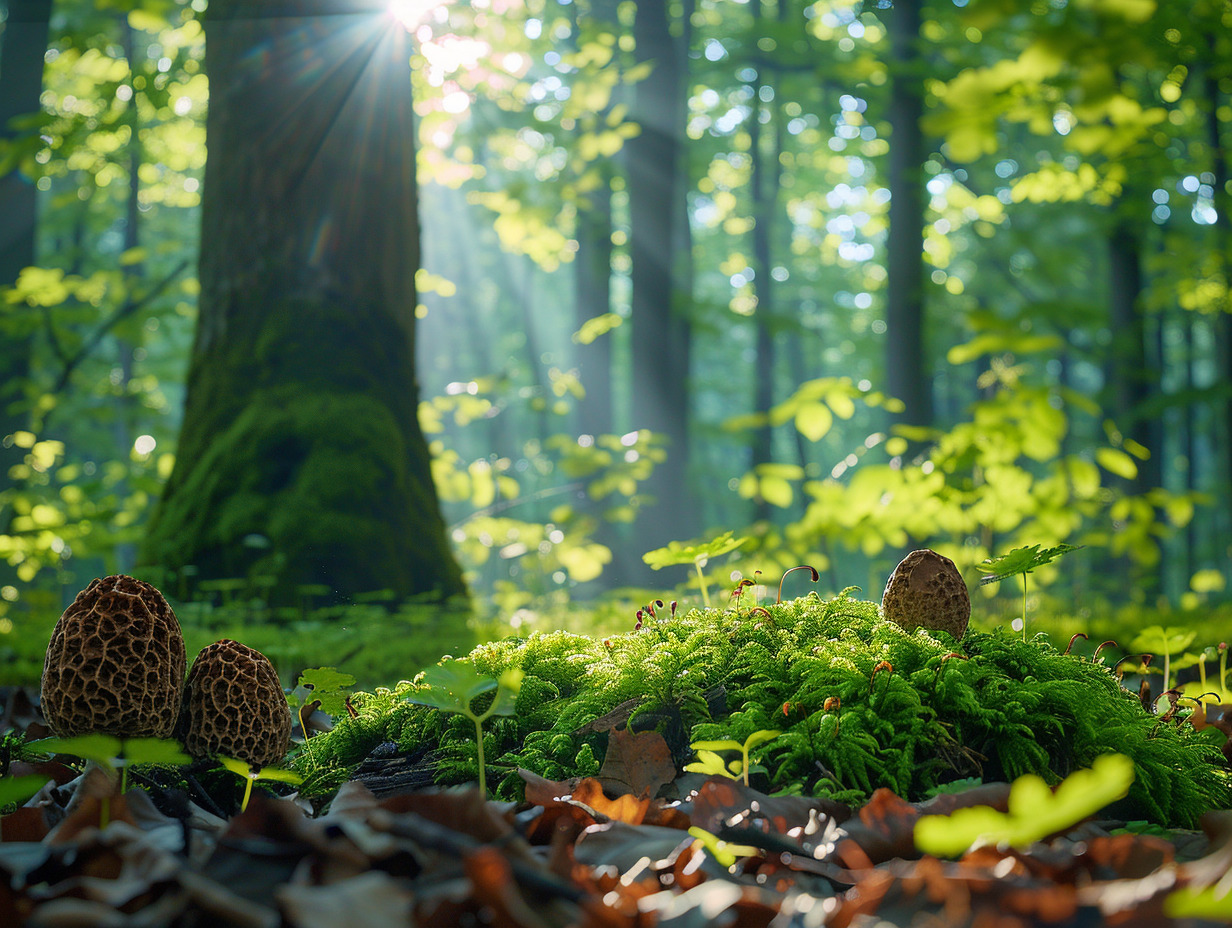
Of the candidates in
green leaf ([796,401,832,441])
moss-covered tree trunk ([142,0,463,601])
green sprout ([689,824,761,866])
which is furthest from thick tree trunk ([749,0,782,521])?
green sprout ([689,824,761,866])

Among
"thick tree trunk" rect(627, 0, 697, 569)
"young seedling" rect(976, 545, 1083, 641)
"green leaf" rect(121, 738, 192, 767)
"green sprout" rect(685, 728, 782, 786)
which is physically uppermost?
"thick tree trunk" rect(627, 0, 697, 569)

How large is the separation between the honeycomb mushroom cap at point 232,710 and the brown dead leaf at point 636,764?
0.86 meters

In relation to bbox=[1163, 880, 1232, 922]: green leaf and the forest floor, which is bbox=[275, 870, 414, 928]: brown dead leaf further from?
bbox=[1163, 880, 1232, 922]: green leaf

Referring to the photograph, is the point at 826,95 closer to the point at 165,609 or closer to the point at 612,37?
the point at 612,37

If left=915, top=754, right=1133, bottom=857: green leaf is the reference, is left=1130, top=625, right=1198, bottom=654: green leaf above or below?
below

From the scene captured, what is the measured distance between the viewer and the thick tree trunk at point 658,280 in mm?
8992

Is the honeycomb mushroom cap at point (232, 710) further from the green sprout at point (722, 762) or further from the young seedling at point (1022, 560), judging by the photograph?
the young seedling at point (1022, 560)

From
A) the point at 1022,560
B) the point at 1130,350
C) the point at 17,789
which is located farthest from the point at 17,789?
the point at 1130,350

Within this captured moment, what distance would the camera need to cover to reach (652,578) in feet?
28.2

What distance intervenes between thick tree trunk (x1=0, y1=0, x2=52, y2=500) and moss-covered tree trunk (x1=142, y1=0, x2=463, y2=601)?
14.6 feet

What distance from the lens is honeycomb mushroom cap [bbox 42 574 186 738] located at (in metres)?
1.74

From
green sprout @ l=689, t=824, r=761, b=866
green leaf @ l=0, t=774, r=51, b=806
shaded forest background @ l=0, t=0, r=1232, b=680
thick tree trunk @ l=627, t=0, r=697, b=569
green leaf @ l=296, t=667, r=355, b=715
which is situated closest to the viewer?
green leaf @ l=0, t=774, r=51, b=806

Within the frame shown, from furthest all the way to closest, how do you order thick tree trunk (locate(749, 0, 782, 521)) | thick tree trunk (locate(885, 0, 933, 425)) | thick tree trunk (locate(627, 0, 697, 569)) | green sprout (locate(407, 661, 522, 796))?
thick tree trunk (locate(749, 0, 782, 521))
thick tree trunk (locate(627, 0, 697, 569))
thick tree trunk (locate(885, 0, 933, 425))
green sprout (locate(407, 661, 522, 796))

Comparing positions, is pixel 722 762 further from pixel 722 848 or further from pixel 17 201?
pixel 17 201
